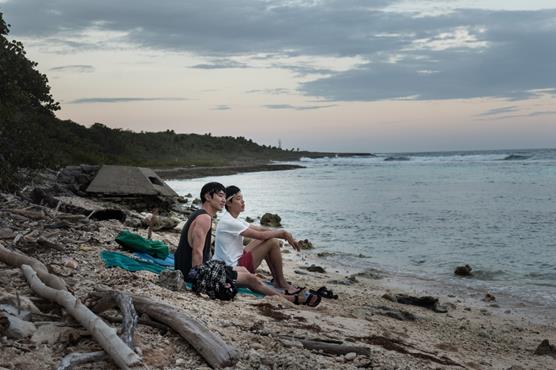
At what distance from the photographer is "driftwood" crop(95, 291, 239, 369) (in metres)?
4.69

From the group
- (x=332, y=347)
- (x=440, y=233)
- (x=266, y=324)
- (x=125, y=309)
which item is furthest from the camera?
(x=440, y=233)

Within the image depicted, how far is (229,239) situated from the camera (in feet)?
26.5

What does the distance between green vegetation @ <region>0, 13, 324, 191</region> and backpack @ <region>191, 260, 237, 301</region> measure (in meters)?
6.98

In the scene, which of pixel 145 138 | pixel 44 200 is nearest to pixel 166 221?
pixel 44 200

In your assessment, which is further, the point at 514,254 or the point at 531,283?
the point at 514,254

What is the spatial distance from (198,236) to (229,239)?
0.59m

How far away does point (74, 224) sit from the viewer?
10789 millimetres

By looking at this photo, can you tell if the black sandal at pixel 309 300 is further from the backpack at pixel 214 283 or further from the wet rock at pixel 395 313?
the wet rock at pixel 395 313

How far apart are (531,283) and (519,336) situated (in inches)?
148

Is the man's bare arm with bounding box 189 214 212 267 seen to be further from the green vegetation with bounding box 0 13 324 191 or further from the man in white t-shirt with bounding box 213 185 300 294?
the green vegetation with bounding box 0 13 324 191

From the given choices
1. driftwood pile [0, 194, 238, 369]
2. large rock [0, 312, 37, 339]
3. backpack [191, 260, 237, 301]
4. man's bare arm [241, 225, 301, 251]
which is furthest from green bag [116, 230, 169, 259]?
large rock [0, 312, 37, 339]

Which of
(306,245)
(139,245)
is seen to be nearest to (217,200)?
(139,245)

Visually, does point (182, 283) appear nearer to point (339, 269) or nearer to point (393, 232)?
point (339, 269)

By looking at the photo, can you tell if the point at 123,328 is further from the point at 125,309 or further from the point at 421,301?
the point at 421,301
